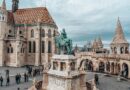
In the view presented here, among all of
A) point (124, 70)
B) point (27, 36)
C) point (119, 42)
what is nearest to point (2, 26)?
point (27, 36)

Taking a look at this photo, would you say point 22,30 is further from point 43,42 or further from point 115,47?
point 115,47

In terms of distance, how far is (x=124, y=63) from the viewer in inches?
1388

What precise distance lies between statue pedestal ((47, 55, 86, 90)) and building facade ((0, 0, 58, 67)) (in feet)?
73.1

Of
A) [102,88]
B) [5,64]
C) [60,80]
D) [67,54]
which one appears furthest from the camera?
[5,64]

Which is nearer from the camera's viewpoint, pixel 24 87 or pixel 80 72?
pixel 80 72

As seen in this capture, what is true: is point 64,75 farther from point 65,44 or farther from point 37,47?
point 37,47

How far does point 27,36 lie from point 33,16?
187 inches

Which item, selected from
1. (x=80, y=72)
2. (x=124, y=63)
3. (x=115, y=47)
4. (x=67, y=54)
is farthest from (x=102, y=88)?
(x=115, y=47)

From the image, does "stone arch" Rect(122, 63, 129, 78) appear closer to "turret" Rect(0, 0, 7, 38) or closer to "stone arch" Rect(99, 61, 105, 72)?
"stone arch" Rect(99, 61, 105, 72)

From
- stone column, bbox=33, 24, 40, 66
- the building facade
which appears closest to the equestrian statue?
the building facade

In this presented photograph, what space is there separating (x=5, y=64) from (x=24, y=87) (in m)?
20.6

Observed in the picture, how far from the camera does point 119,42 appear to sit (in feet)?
133

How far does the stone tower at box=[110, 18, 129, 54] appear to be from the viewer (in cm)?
4034

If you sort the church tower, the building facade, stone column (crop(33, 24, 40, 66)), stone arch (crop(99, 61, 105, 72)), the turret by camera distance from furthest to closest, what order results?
1. the church tower
2. stone column (crop(33, 24, 40, 66))
3. stone arch (crop(99, 61, 105, 72))
4. the building facade
5. the turret
